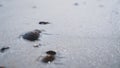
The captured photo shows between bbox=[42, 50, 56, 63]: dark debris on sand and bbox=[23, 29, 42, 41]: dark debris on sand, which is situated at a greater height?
bbox=[23, 29, 42, 41]: dark debris on sand

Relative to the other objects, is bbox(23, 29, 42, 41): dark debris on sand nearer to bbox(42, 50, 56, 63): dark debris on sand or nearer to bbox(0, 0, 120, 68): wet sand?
bbox(0, 0, 120, 68): wet sand

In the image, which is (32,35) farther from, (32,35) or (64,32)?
(64,32)

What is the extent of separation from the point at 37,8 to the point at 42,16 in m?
0.25

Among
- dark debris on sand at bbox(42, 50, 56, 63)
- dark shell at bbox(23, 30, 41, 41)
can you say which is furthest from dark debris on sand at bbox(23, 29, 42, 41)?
dark debris on sand at bbox(42, 50, 56, 63)

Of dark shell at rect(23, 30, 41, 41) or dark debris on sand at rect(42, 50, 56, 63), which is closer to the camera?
dark debris on sand at rect(42, 50, 56, 63)

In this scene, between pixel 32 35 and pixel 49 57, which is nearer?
pixel 49 57


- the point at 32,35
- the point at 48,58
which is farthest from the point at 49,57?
the point at 32,35

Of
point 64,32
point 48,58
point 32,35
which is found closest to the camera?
point 48,58

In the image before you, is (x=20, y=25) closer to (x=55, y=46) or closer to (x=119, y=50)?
(x=55, y=46)

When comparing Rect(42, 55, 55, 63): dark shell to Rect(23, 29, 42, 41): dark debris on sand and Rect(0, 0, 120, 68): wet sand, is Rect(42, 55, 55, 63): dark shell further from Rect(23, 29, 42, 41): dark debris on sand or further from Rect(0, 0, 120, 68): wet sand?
Rect(23, 29, 42, 41): dark debris on sand

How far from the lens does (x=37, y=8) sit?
2146mm

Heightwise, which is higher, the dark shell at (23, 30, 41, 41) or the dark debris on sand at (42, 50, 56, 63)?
the dark shell at (23, 30, 41, 41)

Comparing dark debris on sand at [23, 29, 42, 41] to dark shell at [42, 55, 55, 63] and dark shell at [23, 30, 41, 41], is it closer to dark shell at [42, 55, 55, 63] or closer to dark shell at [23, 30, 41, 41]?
dark shell at [23, 30, 41, 41]

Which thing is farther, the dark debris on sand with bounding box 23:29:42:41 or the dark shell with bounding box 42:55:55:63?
the dark debris on sand with bounding box 23:29:42:41
